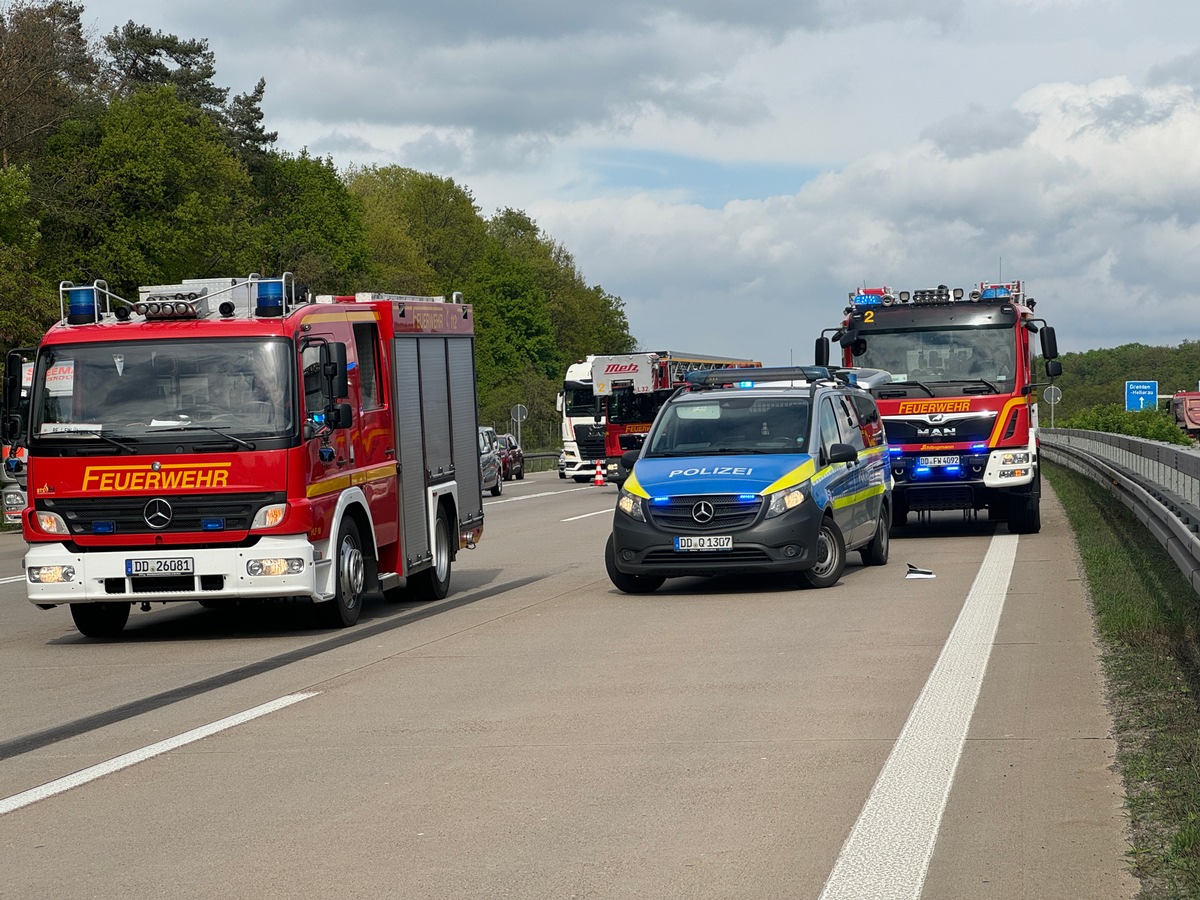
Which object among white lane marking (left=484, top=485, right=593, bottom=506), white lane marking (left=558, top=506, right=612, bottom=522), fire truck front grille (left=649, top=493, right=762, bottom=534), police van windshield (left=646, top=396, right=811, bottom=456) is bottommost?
white lane marking (left=484, top=485, right=593, bottom=506)

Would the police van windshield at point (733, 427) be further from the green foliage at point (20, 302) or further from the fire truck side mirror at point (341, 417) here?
the green foliage at point (20, 302)

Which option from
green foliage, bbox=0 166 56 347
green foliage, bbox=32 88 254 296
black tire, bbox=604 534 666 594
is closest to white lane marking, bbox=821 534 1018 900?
black tire, bbox=604 534 666 594

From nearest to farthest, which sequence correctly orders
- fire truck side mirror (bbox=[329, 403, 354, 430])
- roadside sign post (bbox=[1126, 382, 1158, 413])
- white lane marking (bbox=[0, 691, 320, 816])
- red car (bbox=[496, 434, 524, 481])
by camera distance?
white lane marking (bbox=[0, 691, 320, 816]), fire truck side mirror (bbox=[329, 403, 354, 430]), red car (bbox=[496, 434, 524, 481]), roadside sign post (bbox=[1126, 382, 1158, 413])

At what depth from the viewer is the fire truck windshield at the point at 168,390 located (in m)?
12.4

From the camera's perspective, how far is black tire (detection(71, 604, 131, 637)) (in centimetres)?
1324

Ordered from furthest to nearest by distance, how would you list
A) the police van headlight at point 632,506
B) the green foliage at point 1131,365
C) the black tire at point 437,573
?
the green foliage at point 1131,365 < the black tire at point 437,573 < the police van headlight at point 632,506

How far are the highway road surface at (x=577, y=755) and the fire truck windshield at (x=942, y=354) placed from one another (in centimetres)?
786

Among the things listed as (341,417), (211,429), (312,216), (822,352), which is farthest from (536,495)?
(312,216)

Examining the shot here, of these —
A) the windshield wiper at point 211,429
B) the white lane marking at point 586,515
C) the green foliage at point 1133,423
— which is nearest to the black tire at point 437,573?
the windshield wiper at point 211,429

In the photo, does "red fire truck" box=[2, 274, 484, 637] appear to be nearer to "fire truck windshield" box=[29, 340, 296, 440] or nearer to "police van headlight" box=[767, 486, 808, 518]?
"fire truck windshield" box=[29, 340, 296, 440]

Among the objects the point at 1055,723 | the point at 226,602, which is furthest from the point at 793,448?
the point at 1055,723

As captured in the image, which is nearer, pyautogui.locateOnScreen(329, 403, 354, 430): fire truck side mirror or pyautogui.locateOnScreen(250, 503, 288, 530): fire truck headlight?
pyautogui.locateOnScreen(250, 503, 288, 530): fire truck headlight

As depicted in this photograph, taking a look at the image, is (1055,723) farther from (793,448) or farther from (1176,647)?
(793,448)

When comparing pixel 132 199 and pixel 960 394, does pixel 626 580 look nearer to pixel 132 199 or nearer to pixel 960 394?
pixel 960 394
